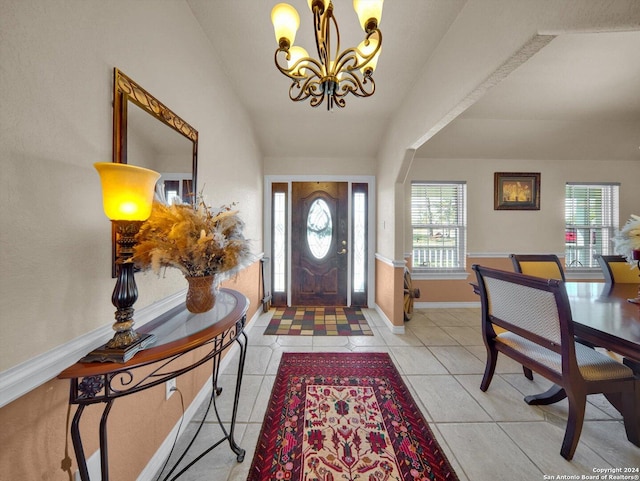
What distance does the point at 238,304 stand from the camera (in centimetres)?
129

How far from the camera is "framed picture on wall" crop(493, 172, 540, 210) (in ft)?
12.2

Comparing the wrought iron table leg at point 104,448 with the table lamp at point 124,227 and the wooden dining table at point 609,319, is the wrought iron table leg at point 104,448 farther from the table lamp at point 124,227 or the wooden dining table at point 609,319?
the wooden dining table at point 609,319

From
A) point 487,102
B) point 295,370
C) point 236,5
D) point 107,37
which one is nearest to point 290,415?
point 295,370

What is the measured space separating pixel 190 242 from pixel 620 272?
377 centimetres

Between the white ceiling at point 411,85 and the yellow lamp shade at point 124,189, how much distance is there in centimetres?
156

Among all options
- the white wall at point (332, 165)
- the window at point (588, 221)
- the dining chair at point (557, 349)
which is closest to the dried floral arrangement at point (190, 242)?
the dining chair at point (557, 349)

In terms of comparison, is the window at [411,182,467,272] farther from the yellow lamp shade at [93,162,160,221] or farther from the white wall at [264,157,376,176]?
the yellow lamp shade at [93,162,160,221]

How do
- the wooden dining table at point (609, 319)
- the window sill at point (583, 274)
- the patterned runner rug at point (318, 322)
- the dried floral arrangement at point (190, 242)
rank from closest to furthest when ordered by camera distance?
the dried floral arrangement at point (190, 242), the wooden dining table at point (609, 319), the patterned runner rug at point (318, 322), the window sill at point (583, 274)

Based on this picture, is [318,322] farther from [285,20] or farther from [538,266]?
[285,20]

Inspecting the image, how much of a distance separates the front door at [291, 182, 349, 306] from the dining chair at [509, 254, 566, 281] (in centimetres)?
213

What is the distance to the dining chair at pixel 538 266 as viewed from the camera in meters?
2.23

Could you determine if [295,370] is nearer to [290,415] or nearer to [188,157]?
[290,415]

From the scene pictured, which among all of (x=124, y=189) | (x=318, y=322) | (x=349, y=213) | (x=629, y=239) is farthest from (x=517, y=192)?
(x=124, y=189)

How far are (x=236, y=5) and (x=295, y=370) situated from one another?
2858 millimetres
